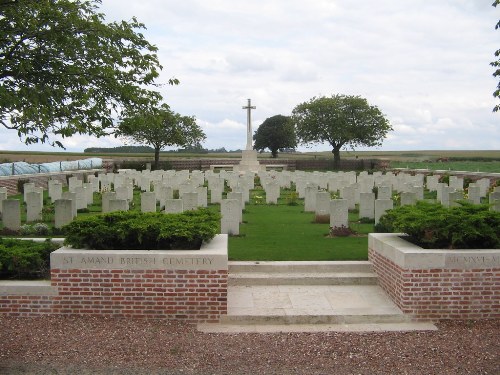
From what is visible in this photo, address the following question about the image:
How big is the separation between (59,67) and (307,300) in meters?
6.21

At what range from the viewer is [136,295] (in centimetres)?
668

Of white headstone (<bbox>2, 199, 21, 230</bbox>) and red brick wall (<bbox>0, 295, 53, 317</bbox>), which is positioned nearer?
red brick wall (<bbox>0, 295, 53, 317</bbox>)

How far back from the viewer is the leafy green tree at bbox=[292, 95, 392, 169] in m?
46.1

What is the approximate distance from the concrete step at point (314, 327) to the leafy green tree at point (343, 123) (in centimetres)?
3980

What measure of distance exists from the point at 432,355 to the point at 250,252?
14.5 ft

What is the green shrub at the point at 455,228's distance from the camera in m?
7.06

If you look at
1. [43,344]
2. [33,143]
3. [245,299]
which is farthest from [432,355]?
[33,143]

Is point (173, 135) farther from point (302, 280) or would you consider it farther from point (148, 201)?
point (302, 280)

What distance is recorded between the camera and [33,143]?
9906 millimetres

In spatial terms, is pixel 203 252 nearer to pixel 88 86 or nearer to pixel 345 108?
pixel 88 86

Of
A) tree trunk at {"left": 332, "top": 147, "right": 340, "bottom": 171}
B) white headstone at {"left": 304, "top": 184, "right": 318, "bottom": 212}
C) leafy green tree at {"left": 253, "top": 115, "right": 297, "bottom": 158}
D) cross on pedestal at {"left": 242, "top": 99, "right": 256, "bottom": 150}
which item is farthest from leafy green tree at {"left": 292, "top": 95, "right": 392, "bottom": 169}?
white headstone at {"left": 304, "top": 184, "right": 318, "bottom": 212}

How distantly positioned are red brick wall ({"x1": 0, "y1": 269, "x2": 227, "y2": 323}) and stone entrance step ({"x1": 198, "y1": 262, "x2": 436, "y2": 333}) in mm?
315

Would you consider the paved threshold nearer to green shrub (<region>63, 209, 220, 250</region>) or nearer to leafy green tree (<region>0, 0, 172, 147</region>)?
green shrub (<region>63, 209, 220, 250</region>)

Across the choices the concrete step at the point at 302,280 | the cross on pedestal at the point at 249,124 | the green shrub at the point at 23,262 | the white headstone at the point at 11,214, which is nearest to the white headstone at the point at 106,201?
the white headstone at the point at 11,214
